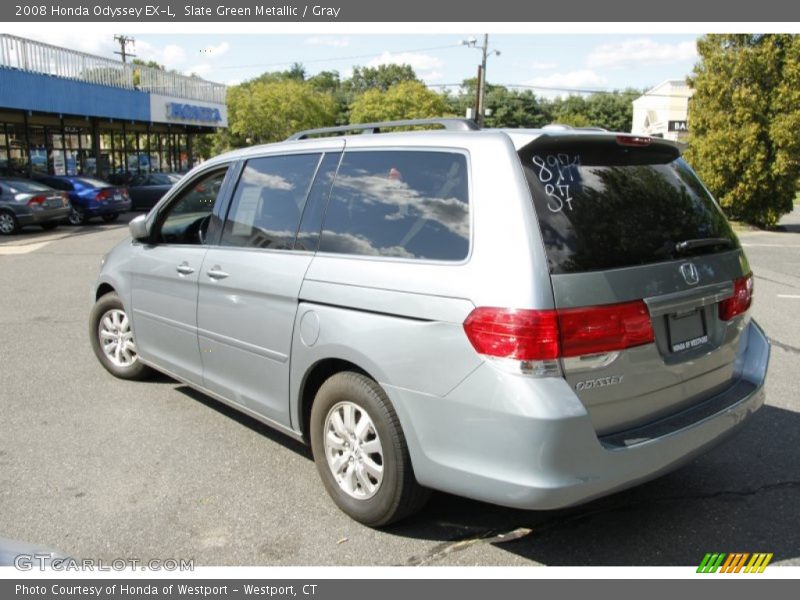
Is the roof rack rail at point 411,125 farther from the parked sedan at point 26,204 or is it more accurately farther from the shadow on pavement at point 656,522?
the parked sedan at point 26,204

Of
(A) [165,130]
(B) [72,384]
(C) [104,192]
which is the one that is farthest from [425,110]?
(B) [72,384]

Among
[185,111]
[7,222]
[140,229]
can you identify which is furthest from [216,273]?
[185,111]

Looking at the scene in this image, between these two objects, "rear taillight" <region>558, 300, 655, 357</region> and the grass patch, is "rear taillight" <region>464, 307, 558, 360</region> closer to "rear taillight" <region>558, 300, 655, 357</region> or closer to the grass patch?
"rear taillight" <region>558, 300, 655, 357</region>

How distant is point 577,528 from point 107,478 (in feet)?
8.76

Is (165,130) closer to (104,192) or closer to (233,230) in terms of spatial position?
(104,192)

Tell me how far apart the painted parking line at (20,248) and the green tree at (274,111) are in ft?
137

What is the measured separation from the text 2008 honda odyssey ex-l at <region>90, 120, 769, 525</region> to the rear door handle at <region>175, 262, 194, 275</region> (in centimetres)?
48

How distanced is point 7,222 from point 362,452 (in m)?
18.0

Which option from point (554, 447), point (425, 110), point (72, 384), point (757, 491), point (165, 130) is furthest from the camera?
point (425, 110)

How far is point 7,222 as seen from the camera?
18.0 metres

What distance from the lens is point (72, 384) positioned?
5.66 metres

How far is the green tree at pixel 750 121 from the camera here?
59.8ft

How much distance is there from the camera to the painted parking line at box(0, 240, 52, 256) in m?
14.5
